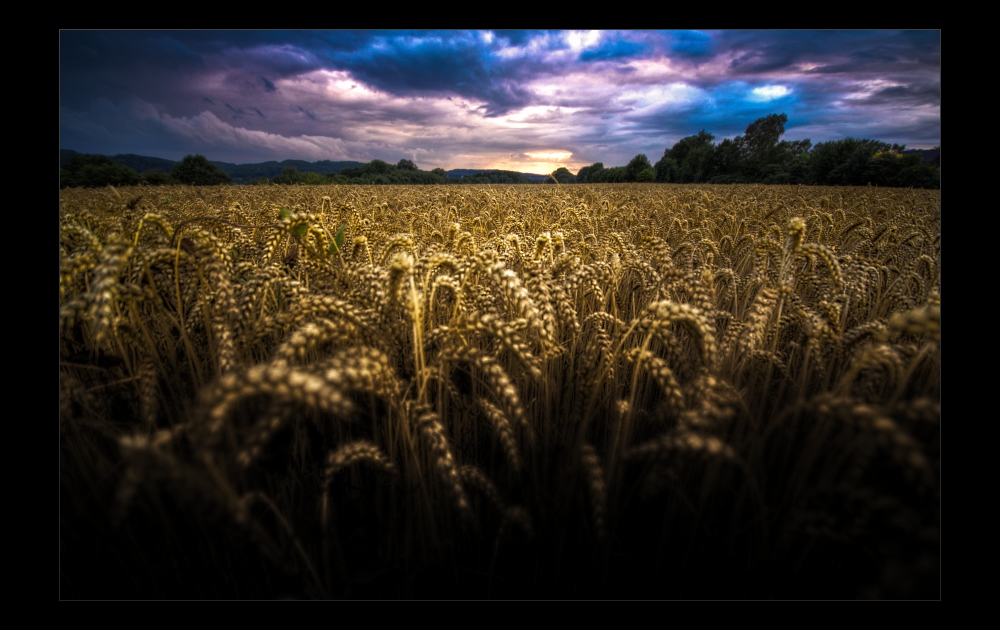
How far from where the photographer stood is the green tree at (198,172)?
30.8m

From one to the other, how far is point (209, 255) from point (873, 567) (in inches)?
90.3

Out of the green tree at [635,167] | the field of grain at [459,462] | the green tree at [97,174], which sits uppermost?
the green tree at [635,167]

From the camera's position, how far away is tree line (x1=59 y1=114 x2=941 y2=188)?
A: 23172mm

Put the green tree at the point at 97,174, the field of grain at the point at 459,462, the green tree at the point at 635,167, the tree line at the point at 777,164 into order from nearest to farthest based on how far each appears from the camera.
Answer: the field of grain at the point at 459,462
the green tree at the point at 97,174
the tree line at the point at 777,164
the green tree at the point at 635,167

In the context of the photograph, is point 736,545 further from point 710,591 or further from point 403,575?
point 403,575

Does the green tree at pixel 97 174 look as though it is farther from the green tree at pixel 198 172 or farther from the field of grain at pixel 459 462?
the field of grain at pixel 459 462

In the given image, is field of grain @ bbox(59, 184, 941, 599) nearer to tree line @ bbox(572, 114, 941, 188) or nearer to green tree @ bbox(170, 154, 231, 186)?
tree line @ bbox(572, 114, 941, 188)

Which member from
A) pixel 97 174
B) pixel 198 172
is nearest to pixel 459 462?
pixel 97 174

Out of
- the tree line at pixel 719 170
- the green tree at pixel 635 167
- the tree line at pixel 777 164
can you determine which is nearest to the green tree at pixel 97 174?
the tree line at pixel 719 170

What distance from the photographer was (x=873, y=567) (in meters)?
0.96

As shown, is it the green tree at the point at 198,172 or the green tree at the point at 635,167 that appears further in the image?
the green tree at the point at 635,167
